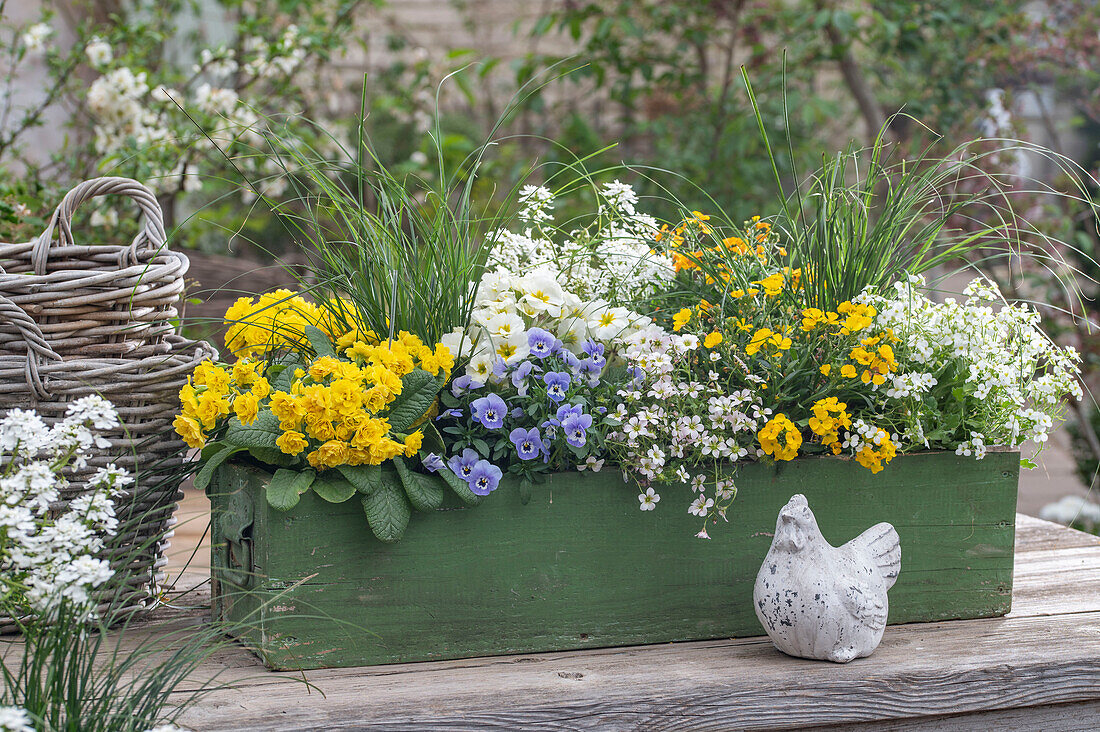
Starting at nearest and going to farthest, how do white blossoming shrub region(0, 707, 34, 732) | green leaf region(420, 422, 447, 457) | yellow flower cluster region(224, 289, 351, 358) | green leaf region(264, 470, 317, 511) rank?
white blossoming shrub region(0, 707, 34, 732)
green leaf region(264, 470, 317, 511)
green leaf region(420, 422, 447, 457)
yellow flower cluster region(224, 289, 351, 358)

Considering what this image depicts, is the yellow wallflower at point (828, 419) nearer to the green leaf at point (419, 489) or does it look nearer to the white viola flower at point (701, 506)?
the white viola flower at point (701, 506)

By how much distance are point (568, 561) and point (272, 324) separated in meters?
0.52

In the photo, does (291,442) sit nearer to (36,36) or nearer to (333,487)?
(333,487)

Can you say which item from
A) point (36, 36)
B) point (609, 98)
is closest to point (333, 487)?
point (36, 36)

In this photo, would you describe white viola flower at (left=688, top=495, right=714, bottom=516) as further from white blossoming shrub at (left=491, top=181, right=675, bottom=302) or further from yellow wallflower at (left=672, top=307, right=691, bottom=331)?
white blossoming shrub at (left=491, top=181, right=675, bottom=302)

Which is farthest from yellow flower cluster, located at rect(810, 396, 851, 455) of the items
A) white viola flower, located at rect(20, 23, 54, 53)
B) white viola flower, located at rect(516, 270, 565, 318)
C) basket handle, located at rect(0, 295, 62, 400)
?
white viola flower, located at rect(20, 23, 54, 53)

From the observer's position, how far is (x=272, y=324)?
1.33 m

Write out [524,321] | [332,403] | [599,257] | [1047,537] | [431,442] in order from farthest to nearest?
[1047,537], [599,257], [524,321], [431,442], [332,403]

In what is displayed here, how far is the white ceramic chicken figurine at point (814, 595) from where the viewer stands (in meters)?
1.18

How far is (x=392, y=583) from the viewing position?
121 cm

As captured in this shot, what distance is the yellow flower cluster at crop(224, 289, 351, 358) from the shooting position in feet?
4.42

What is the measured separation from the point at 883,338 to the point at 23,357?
1.14 metres

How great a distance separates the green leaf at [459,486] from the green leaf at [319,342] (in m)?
0.22

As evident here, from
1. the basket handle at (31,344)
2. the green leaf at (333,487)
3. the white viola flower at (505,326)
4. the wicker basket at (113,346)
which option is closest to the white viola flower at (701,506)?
the white viola flower at (505,326)
